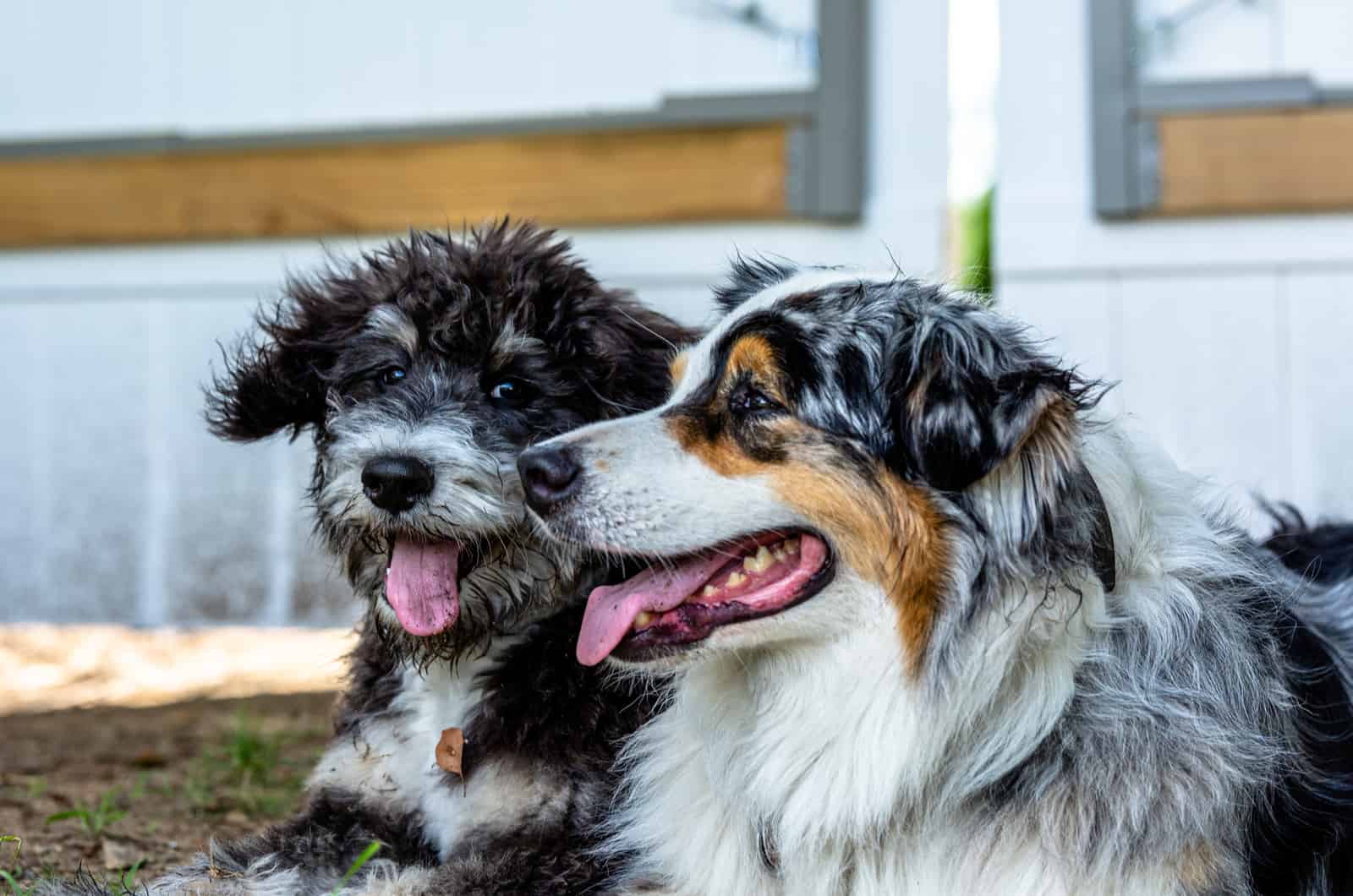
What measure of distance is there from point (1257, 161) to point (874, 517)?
12.4 feet

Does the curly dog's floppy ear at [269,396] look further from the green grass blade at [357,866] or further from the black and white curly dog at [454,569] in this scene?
the green grass blade at [357,866]

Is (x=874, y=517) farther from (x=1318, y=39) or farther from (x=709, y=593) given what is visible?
(x=1318, y=39)

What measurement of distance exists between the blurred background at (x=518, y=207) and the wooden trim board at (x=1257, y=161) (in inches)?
0.4

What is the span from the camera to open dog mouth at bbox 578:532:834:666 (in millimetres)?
2510

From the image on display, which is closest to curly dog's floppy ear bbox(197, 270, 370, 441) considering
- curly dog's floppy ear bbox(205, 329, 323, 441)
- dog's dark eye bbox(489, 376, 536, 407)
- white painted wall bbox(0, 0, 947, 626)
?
curly dog's floppy ear bbox(205, 329, 323, 441)

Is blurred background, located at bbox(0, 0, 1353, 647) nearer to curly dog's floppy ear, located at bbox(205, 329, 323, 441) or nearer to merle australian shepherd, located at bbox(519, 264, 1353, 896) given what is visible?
curly dog's floppy ear, located at bbox(205, 329, 323, 441)

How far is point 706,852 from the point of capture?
9.05 ft

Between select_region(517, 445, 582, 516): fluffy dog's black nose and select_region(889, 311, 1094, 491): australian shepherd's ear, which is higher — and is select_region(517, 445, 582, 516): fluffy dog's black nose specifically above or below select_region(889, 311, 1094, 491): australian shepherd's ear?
below

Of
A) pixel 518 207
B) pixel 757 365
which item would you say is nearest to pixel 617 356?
pixel 757 365

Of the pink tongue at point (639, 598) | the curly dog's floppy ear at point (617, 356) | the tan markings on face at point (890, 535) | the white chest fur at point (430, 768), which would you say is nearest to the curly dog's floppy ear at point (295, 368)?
the curly dog's floppy ear at point (617, 356)

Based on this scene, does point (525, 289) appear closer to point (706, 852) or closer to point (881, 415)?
point (881, 415)

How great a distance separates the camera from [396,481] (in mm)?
2926

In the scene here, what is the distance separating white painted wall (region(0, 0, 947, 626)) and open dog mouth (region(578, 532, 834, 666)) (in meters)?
3.52

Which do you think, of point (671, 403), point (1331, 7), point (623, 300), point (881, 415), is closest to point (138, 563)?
point (623, 300)
